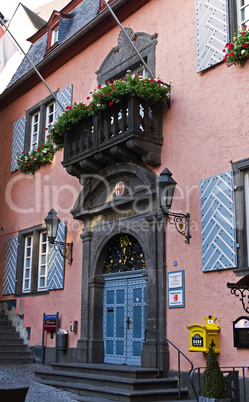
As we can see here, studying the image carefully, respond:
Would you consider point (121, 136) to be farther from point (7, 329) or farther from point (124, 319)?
point (7, 329)

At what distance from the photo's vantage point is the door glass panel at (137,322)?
1018cm

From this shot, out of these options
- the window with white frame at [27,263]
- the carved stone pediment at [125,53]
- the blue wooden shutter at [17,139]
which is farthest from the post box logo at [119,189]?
the blue wooden shutter at [17,139]

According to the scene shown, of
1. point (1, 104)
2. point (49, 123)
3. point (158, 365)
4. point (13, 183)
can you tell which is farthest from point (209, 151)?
Result: point (1, 104)

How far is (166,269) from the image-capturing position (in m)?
9.62

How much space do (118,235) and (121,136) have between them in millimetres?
2191

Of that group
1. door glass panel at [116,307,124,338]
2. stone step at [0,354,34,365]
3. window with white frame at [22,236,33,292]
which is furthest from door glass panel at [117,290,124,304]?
window with white frame at [22,236,33,292]

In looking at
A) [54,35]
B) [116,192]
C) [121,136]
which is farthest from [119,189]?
[54,35]

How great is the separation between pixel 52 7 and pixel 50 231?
12.7 meters

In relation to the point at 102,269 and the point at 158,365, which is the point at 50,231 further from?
the point at 158,365

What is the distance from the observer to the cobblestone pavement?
8677 mm

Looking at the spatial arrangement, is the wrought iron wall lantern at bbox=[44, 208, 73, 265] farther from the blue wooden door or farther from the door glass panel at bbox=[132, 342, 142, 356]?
the door glass panel at bbox=[132, 342, 142, 356]

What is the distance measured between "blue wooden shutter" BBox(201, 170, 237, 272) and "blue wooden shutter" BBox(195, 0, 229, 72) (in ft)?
7.31

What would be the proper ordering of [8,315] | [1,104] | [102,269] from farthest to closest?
1. [1,104]
2. [8,315]
3. [102,269]

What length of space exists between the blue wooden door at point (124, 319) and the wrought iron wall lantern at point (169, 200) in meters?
1.67
